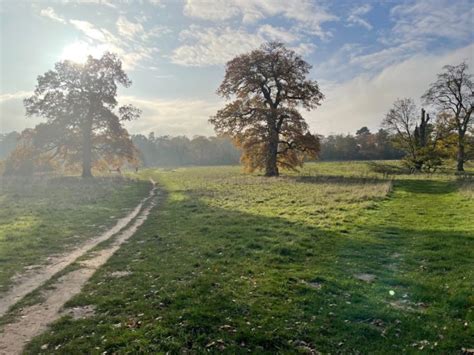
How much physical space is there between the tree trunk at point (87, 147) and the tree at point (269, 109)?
16155 mm

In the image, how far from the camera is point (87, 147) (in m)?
47.4

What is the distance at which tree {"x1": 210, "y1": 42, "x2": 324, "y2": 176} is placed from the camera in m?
46.0

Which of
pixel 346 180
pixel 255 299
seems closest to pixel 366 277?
pixel 255 299

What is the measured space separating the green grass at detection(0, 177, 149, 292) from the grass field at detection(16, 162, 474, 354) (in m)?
2.90

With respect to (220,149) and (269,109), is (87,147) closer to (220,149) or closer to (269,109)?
(269,109)

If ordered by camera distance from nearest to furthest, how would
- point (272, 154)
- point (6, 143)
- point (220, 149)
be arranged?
1. point (272, 154)
2. point (6, 143)
3. point (220, 149)

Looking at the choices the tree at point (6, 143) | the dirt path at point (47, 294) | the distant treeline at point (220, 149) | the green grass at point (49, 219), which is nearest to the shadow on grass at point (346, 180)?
the green grass at point (49, 219)

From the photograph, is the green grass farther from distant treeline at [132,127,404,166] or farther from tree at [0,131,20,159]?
tree at [0,131,20,159]

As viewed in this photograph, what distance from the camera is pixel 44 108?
45.6m

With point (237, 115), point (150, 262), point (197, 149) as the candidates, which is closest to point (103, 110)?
point (237, 115)

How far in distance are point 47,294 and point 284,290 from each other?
6392mm

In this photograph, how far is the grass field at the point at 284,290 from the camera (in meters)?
7.16

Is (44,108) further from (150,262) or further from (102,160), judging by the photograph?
(150,262)

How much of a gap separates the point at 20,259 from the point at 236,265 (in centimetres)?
783
